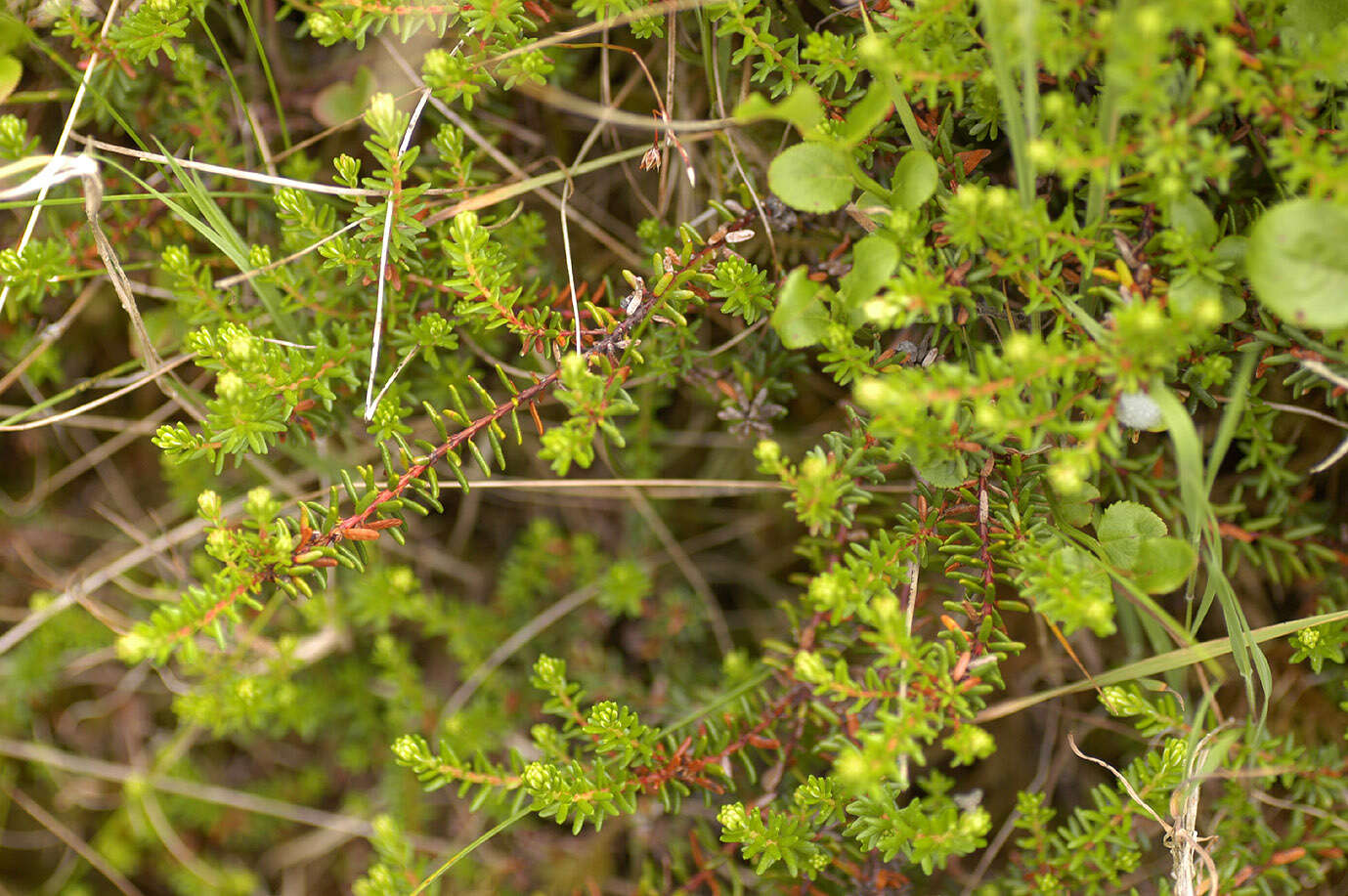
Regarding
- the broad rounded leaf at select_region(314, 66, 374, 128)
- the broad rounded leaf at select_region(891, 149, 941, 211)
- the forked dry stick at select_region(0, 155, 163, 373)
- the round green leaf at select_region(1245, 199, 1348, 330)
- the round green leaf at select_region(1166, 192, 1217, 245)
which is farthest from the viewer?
the broad rounded leaf at select_region(314, 66, 374, 128)

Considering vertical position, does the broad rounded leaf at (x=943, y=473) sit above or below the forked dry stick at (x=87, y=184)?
below

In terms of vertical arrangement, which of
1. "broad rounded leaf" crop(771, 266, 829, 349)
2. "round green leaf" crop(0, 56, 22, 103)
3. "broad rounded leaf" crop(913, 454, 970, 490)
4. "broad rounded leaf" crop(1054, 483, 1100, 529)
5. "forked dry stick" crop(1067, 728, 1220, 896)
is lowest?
"forked dry stick" crop(1067, 728, 1220, 896)

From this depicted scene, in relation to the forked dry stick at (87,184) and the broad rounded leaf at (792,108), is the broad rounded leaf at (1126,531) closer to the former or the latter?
the broad rounded leaf at (792,108)

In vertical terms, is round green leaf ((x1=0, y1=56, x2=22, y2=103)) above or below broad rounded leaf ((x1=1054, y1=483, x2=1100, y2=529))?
above

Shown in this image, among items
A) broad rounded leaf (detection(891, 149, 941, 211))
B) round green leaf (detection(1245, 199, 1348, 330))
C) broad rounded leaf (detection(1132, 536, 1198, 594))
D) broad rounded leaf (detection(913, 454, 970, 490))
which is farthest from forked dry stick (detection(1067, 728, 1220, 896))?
broad rounded leaf (detection(891, 149, 941, 211))

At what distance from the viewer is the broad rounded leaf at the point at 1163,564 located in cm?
131

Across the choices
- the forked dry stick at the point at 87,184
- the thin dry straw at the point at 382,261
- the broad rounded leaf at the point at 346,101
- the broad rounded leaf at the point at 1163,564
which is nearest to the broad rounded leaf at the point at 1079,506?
the broad rounded leaf at the point at 1163,564

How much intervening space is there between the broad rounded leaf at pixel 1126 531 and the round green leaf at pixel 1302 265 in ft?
1.27

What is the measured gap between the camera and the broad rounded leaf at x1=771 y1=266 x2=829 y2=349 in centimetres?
140

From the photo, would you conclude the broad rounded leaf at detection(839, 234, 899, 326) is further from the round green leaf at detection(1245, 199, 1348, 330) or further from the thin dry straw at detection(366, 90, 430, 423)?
the thin dry straw at detection(366, 90, 430, 423)

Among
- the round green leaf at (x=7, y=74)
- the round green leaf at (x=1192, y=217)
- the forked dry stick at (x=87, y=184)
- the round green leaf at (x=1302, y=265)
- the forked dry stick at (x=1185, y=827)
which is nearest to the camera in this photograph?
the round green leaf at (x=1302, y=265)

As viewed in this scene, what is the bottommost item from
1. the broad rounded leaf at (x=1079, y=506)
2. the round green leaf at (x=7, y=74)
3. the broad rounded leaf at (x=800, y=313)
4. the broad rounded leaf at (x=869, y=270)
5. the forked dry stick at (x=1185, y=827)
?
the forked dry stick at (x=1185, y=827)

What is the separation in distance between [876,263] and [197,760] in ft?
8.43

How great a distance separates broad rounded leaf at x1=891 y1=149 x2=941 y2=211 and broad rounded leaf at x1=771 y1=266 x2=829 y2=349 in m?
0.19
